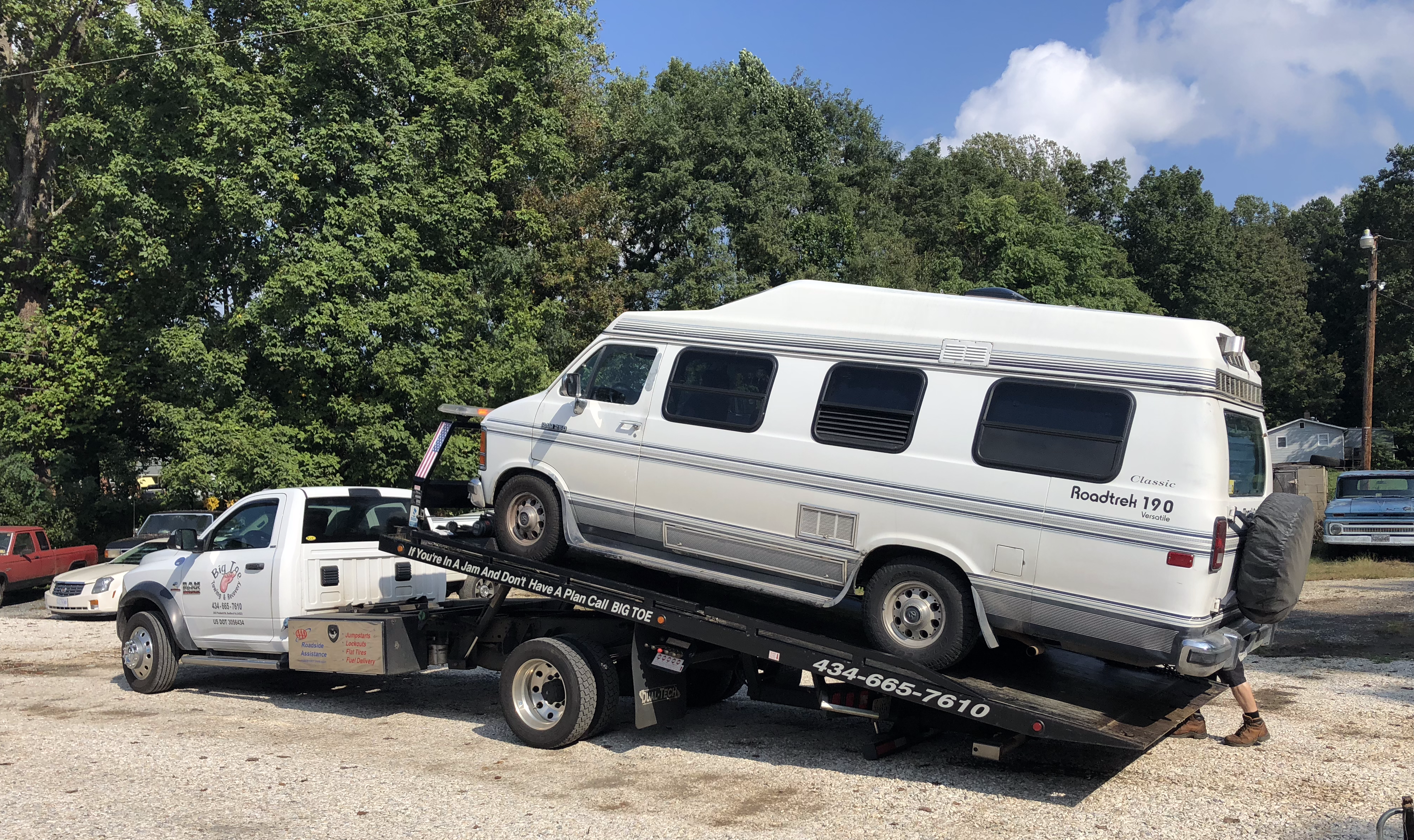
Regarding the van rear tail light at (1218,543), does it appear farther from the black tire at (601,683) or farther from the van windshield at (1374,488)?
the van windshield at (1374,488)

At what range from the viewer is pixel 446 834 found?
611 centimetres

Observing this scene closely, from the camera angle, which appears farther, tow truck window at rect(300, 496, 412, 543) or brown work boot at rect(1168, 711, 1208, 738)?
tow truck window at rect(300, 496, 412, 543)

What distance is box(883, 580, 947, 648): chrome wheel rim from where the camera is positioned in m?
6.80

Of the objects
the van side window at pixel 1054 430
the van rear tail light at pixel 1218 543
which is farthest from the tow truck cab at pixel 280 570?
the van rear tail light at pixel 1218 543

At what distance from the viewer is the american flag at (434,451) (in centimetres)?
885

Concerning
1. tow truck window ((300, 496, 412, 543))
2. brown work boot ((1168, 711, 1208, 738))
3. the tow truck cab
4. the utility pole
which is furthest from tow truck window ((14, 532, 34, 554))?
the utility pole

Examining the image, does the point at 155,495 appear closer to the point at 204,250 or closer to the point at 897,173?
the point at 204,250

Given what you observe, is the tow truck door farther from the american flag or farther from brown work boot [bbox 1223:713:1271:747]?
brown work boot [bbox 1223:713:1271:747]

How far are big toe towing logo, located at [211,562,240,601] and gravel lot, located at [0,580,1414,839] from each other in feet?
3.35

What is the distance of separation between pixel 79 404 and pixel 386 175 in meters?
11.0

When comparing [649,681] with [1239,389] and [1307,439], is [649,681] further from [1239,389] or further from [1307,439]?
[1307,439]

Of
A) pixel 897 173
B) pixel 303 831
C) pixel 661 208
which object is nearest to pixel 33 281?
pixel 661 208

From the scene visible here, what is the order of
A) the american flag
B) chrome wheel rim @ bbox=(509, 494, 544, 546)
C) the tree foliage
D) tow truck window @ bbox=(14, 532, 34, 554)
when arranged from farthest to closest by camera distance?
the tree foliage < tow truck window @ bbox=(14, 532, 34, 554) < the american flag < chrome wheel rim @ bbox=(509, 494, 544, 546)

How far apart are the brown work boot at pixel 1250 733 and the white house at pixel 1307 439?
41.9 metres
